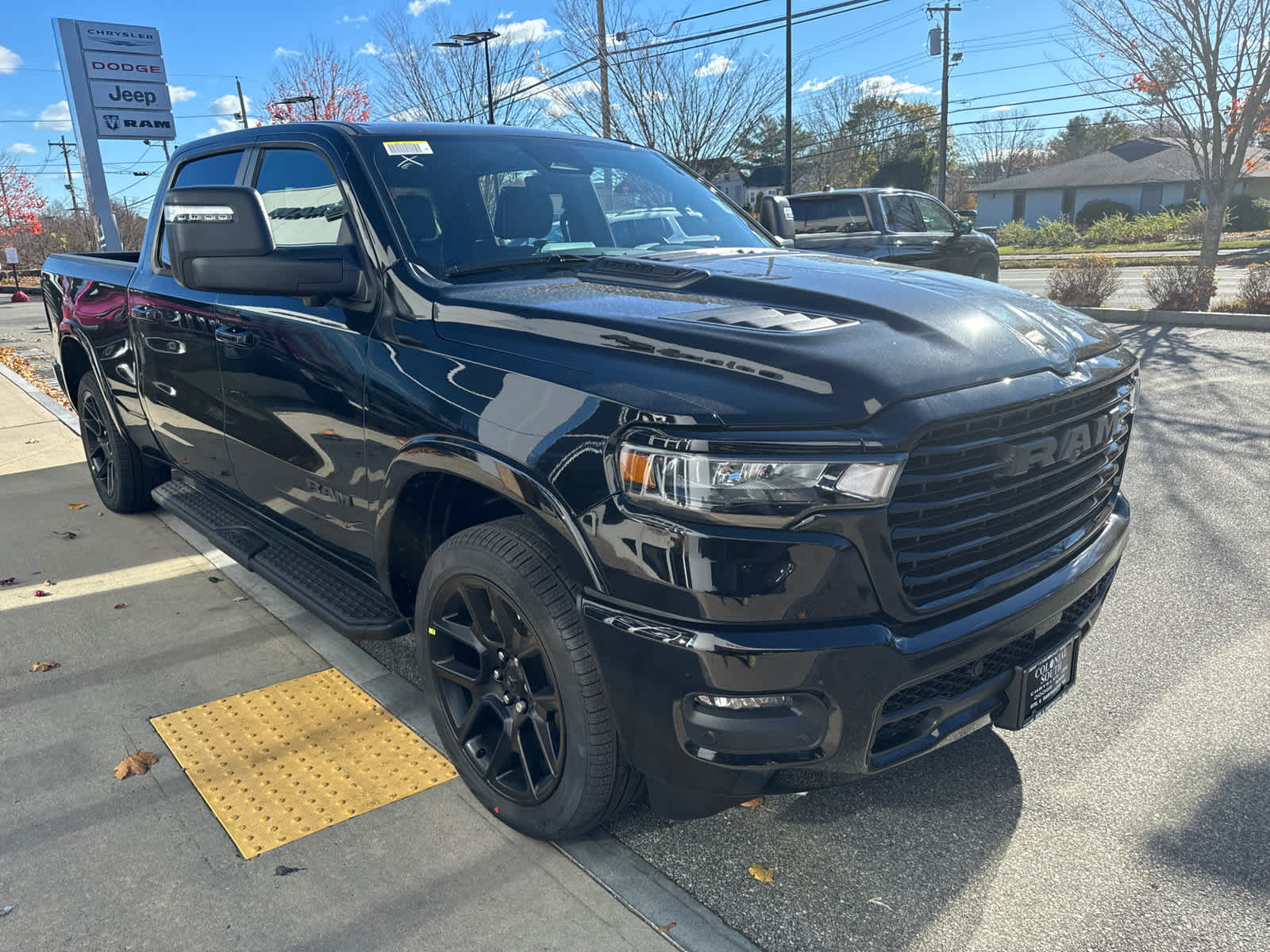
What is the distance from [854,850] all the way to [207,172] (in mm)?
3667

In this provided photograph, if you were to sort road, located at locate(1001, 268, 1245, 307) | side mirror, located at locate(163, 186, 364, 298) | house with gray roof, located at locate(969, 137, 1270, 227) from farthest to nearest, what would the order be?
house with gray roof, located at locate(969, 137, 1270, 227) < road, located at locate(1001, 268, 1245, 307) < side mirror, located at locate(163, 186, 364, 298)

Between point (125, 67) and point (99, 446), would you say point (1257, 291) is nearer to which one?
point (99, 446)

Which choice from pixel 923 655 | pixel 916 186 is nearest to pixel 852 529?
pixel 923 655

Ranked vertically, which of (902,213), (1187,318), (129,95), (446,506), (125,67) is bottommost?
(1187,318)

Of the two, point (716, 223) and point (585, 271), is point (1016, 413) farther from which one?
point (716, 223)

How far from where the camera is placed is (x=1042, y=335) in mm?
2387

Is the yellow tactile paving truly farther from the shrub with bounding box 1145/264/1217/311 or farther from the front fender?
the shrub with bounding box 1145/264/1217/311

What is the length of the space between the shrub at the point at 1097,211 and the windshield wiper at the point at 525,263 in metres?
51.1

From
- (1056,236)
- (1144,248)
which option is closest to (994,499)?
(1144,248)

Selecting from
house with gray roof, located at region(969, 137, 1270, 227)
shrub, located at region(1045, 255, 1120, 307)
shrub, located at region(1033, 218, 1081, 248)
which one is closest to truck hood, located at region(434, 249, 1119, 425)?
shrub, located at region(1045, 255, 1120, 307)

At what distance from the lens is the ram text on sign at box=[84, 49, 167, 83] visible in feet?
43.7

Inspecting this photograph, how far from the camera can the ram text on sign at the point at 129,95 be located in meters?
13.3

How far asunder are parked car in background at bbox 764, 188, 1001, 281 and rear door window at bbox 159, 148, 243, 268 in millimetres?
8543

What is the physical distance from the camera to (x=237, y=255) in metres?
2.69
